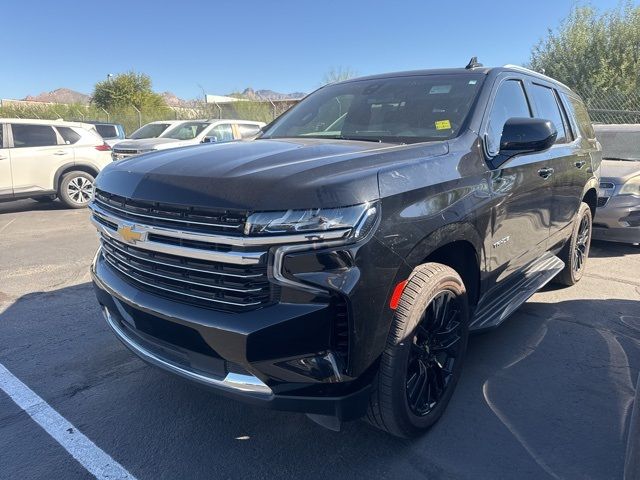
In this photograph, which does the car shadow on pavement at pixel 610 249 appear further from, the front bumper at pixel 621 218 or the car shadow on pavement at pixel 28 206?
the car shadow on pavement at pixel 28 206

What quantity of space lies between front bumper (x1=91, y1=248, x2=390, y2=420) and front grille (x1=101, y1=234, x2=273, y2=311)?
43mm

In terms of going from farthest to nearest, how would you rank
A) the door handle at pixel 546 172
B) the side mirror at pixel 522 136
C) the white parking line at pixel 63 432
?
the door handle at pixel 546 172
the side mirror at pixel 522 136
the white parking line at pixel 63 432

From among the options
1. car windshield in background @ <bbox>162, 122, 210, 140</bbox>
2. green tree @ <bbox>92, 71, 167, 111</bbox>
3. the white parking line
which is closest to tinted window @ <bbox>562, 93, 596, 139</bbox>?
the white parking line

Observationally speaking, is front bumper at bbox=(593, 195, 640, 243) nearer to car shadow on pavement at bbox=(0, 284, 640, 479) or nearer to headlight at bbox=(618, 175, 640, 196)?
headlight at bbox=(618, 175, 640, 196)

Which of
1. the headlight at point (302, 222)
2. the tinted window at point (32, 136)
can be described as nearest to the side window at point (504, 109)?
the headlight at point (302, 222)

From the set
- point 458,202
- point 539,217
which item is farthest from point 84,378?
point 539,217

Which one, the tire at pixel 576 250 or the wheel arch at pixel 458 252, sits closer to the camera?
the wheel arch at pixel 458 252

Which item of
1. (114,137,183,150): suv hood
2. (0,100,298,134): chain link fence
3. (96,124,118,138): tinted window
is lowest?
(114,137,183,150): suv hood

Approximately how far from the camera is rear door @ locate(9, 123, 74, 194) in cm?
919

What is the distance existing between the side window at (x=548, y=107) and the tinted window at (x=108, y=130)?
51.4 feet

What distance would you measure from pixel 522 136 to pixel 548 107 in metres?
1.52

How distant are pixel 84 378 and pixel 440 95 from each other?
2998mm

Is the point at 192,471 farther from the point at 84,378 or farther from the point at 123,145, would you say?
the point at 123,145

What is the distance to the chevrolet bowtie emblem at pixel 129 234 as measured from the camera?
7.77 ft
